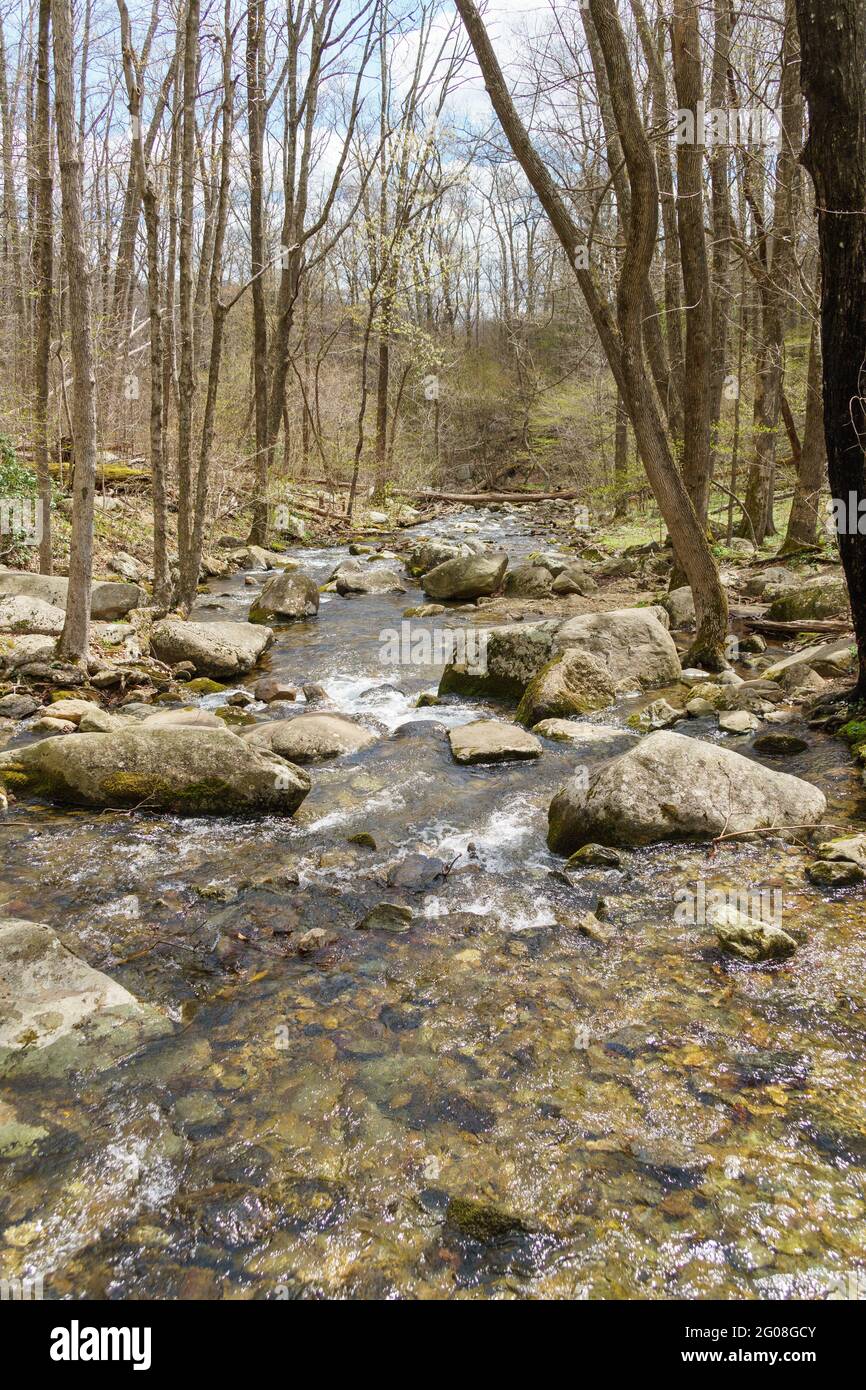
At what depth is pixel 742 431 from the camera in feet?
40.2

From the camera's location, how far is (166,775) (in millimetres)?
5312

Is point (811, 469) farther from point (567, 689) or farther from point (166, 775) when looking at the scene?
point (166, 775)

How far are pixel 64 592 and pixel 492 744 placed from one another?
20.7 ft

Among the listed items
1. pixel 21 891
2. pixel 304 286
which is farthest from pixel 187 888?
pixel 304 286

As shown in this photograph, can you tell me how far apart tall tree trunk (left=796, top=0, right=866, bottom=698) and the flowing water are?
2242mm

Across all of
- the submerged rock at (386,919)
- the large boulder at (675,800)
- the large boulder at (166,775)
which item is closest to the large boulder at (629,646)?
the large boulder at (675,800)

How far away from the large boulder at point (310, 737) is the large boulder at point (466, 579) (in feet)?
19.8

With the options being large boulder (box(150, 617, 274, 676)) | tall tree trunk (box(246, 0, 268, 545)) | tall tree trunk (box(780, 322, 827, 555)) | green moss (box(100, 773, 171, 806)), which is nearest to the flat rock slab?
green moss (box(100, 773, 171, 806))

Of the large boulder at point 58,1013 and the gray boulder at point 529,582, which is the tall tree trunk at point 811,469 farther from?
the large boulder at point 58,1013

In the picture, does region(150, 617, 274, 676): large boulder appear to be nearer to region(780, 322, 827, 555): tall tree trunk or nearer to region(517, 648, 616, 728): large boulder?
region(517, 648, 616, 728): large boulder

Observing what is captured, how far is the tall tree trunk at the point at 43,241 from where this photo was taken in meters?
8.66
